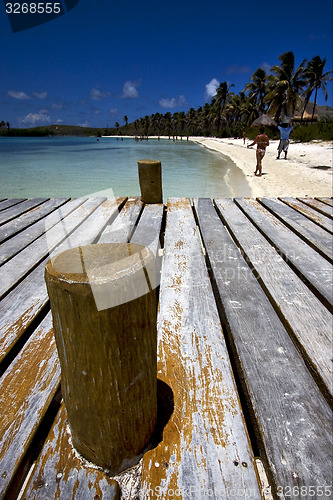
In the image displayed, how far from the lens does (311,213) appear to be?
3.64m

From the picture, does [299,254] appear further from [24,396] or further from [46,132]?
[46,132]

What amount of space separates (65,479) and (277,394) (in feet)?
2.90

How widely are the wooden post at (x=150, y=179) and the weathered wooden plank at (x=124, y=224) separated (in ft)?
0.59

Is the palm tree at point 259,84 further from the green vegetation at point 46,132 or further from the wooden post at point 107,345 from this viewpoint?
the green vegetation at point 46,132

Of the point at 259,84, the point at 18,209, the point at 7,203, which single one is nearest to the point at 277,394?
the point at 18,209

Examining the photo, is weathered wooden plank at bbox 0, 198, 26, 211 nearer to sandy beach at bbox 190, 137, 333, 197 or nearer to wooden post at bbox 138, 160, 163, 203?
wooden post at bbox 138, 160, 163, 203

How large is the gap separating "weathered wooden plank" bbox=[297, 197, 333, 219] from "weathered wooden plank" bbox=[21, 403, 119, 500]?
12.0 ft

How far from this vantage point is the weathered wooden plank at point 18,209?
359cm

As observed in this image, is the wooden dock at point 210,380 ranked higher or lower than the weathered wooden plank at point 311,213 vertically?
lower

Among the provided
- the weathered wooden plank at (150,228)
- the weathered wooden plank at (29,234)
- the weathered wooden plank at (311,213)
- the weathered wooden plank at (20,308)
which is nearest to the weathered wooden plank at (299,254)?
the weathered wooden plank at (311,213)

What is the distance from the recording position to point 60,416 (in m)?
1.13

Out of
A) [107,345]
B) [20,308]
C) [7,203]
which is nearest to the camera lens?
[107,345]

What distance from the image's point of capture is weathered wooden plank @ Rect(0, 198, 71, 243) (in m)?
3.11

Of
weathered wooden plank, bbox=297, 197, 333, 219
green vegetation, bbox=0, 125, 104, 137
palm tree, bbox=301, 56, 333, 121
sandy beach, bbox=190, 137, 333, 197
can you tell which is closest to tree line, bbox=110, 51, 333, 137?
palm tree, bbox=301, 56, 333, 121
